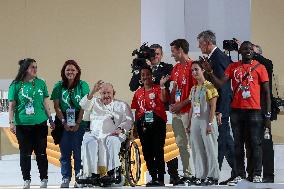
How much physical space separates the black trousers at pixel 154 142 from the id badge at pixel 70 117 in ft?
2.08

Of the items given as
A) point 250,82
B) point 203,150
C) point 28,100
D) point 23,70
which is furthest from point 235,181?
point 23,70

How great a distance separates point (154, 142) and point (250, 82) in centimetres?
103

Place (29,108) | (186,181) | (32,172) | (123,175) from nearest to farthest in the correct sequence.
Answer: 1. (186,181)
2. (123,175)
3. (29,108)
4. (32,172)

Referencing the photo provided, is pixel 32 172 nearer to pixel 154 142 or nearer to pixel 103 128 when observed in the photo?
pixel 103 128

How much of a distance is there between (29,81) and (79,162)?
0.91 meters

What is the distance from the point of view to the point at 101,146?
21.9 ft

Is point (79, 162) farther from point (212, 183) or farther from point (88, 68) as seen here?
point (88, 68)

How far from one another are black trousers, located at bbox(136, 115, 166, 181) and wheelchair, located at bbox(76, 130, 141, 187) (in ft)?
0.46

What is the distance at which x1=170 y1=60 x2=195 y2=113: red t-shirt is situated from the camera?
655 centimetres

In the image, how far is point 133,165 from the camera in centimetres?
684

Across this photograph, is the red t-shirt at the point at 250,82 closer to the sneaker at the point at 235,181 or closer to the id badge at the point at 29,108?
the sneaker at the point at 235,181

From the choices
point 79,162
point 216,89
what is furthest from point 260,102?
point 79,162

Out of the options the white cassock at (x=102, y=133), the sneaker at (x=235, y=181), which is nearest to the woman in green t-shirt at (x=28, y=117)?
the white cassock at (x=102, y=133)

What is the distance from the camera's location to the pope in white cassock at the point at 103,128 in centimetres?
662
